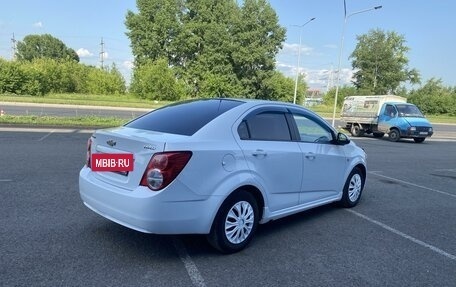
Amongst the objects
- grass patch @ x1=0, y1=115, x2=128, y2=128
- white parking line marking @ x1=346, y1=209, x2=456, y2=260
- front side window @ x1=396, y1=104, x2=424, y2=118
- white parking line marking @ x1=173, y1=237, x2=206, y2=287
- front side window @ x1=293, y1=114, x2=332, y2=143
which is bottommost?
white parking line marking @ x1=173, y1=237, x2=206, y2=287

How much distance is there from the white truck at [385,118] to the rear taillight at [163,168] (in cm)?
1917

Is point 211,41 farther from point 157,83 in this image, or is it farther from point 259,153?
point 259,153

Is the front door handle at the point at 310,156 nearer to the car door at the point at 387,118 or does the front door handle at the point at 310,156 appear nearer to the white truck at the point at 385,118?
the white truck at the point at 385,118

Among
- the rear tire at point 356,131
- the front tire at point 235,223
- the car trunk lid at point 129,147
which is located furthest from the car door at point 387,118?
the car trunk lid at point 129,147

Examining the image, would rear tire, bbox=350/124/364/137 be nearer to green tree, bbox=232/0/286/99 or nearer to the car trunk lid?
the car trunk lid

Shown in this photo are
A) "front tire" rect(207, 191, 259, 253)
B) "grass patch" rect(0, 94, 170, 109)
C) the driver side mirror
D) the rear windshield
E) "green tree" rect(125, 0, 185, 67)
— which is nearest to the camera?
"front tire" rect(207, 191, 259, 253)

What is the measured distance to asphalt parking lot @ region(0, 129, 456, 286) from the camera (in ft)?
11.5

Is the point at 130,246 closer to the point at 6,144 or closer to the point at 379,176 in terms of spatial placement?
the point at 379,176

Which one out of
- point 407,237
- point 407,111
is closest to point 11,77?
point 407,111

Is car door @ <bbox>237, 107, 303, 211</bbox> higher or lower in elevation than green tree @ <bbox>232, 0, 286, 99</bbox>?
lower

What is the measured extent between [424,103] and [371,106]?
54317 millimetres

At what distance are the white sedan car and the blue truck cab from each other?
1680 cm

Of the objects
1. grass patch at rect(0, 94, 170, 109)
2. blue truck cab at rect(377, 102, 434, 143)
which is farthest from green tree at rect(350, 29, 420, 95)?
blue truck cab at rect(377, 102, 434, 143)

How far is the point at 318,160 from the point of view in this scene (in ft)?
16.9
